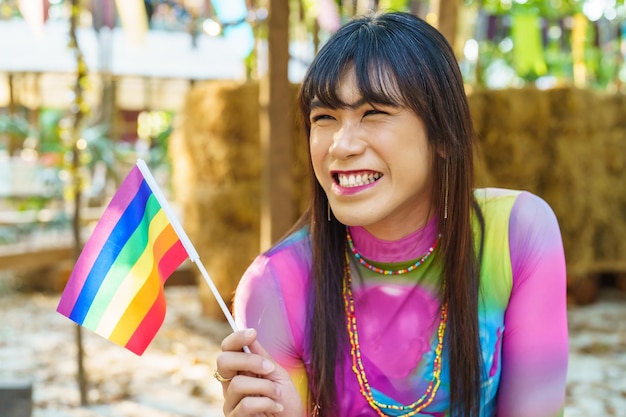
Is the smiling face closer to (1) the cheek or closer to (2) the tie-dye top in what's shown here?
(1) the cheek

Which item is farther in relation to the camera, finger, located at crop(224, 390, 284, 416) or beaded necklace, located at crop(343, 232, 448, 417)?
beaded necklace, located at crop(343, 232, 448, 417)

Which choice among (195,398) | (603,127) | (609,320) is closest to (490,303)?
(195,398)

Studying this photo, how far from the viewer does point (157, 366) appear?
184 inches

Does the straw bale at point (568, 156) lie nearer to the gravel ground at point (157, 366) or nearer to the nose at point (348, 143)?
the gravel ground at point (157, 366)

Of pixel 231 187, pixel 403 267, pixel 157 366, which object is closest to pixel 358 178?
pixel 403 267

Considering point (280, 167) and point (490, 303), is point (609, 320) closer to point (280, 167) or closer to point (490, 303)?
point (280, 167)

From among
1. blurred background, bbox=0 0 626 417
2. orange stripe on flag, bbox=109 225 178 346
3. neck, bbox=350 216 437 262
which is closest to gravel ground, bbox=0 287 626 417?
blurred background, bbox=0 0 626 417

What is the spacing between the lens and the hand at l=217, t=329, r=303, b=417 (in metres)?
1.20

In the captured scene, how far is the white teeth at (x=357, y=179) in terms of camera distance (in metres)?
1.34

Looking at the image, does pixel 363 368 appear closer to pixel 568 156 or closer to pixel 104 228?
pixel 104 228

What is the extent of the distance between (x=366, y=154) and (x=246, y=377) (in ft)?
1.48

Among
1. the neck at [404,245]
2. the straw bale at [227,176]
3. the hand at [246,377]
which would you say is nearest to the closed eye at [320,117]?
the neck at [404,245]

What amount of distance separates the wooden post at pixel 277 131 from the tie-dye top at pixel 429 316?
2.25 metres

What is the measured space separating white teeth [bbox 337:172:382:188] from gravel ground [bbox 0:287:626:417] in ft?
7.28
